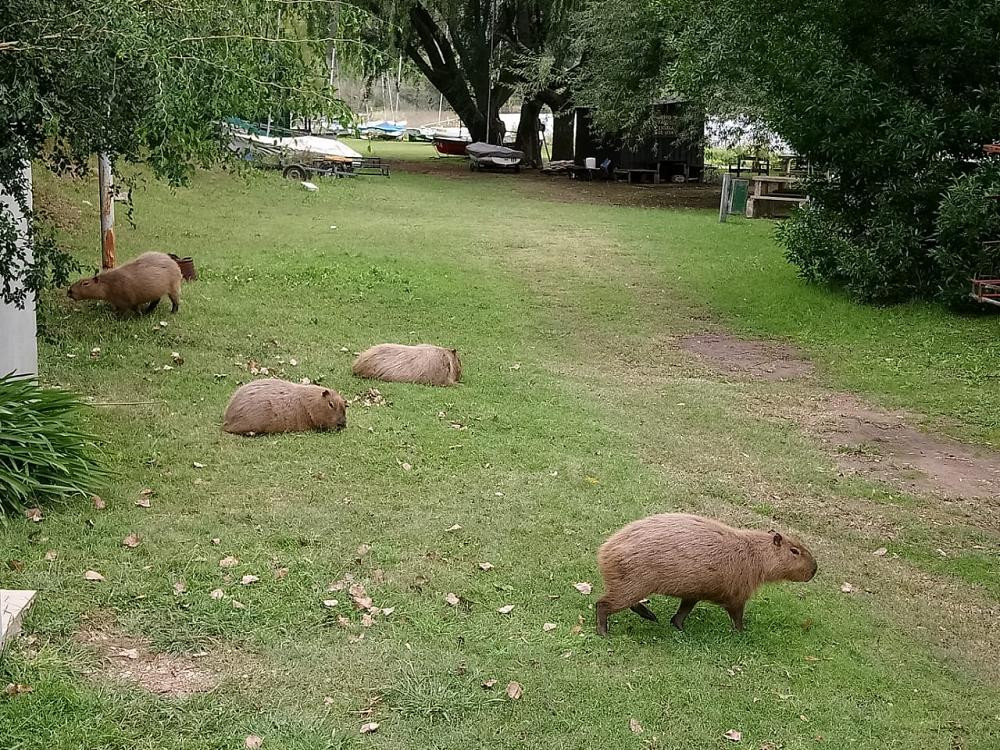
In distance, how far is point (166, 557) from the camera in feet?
17.9

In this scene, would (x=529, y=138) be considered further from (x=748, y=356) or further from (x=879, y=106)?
(x=748, y=356)

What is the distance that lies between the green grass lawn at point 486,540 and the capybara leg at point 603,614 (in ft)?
0.23

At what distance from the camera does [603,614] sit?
4945mm

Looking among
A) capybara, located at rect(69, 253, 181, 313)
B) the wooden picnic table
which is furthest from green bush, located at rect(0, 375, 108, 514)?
the wooden picnic table

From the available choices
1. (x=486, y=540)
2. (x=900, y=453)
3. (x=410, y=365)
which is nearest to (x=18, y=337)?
(x=410, y=365)

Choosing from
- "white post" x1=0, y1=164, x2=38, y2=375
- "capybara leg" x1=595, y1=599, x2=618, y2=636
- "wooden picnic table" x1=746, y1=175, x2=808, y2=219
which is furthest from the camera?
"wooden picnic table" x1=746, y1=175, x2=808, y2=219

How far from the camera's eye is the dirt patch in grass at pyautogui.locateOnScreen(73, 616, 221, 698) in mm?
4281

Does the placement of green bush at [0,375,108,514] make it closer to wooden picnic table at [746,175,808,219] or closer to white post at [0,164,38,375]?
white post at [0,164,38,375]

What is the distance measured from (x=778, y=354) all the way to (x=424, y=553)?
714 cm

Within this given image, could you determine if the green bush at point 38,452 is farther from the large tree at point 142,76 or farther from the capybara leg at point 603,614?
the capybara leg at point 603,614

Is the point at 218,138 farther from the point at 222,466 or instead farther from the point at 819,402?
the point at 819,402

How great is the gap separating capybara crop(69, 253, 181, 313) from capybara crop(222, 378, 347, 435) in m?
3.32

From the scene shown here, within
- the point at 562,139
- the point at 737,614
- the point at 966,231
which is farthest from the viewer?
the point at 562,139

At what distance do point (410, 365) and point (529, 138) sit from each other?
28.9 m
